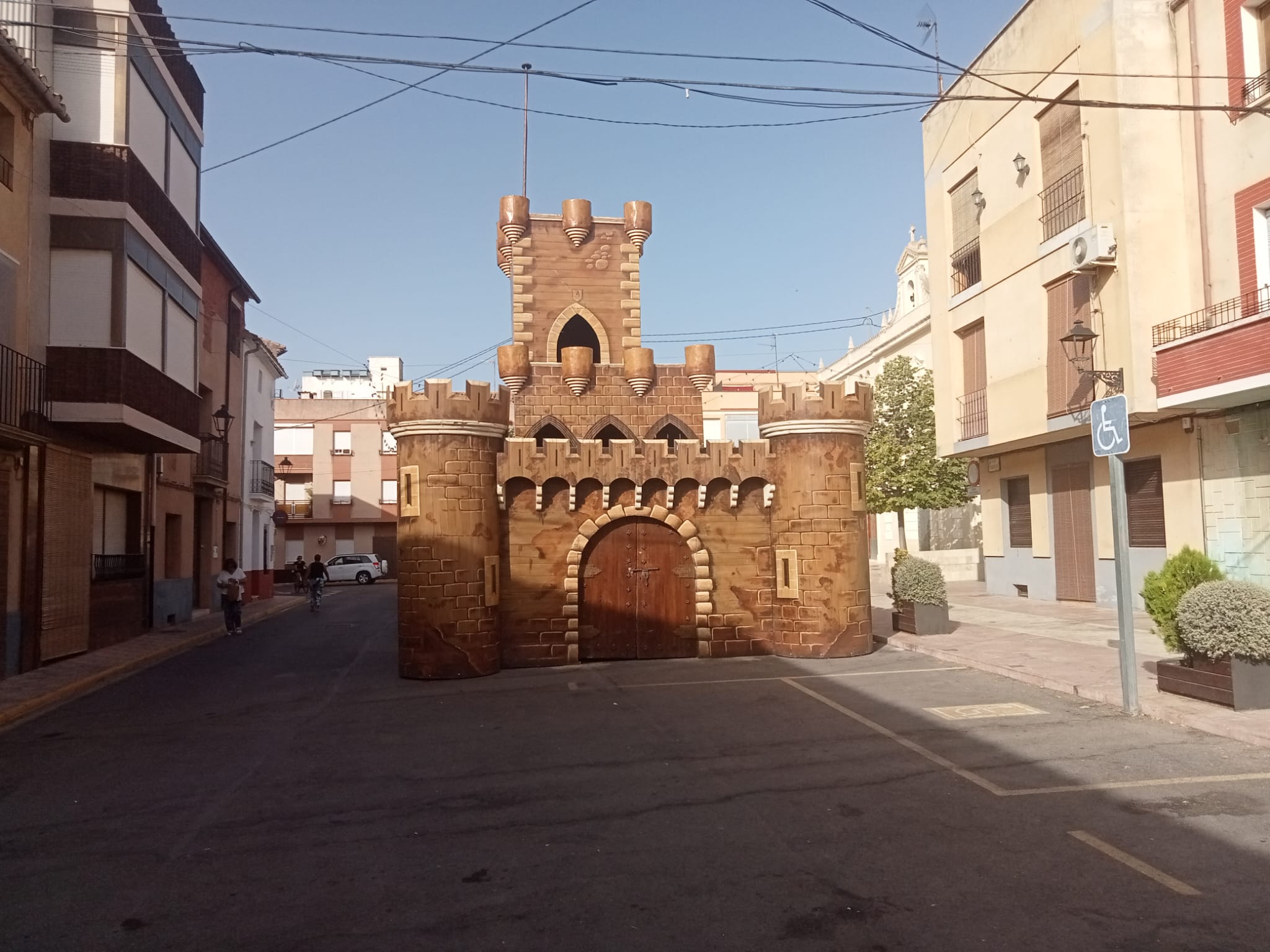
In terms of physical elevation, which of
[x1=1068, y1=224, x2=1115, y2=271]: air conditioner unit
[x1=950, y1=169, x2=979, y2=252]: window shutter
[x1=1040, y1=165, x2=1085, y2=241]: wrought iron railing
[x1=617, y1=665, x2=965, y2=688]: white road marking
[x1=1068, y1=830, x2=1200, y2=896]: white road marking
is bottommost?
[x1=617, y1=665, x2=965, y2=688]: white road marking

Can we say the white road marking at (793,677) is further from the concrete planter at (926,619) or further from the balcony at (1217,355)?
the balcony at (1217,355)

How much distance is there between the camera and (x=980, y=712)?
31.3ft

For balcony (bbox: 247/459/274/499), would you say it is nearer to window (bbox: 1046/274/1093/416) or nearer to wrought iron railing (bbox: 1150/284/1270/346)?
window (bbox: 1046/274/1093/416)

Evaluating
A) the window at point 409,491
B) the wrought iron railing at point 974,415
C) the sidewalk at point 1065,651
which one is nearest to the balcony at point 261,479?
the window at point 409,491

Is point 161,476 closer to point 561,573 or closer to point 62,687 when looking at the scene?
point 62,687

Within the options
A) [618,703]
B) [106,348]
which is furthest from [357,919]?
[106,348]

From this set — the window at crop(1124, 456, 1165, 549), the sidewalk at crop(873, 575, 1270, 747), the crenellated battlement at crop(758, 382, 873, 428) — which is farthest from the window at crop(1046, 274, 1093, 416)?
the crenellated battlement at crop(758, 382, 873, 428)

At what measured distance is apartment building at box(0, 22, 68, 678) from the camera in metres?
13.4

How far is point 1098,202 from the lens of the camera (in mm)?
17328

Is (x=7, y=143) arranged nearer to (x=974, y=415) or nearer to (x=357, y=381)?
(x=974, y=415)

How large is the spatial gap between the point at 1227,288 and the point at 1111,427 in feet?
28.9

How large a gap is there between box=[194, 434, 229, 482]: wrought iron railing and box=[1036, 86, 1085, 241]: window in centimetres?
2145

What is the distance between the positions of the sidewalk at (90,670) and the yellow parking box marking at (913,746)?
9.75 meters

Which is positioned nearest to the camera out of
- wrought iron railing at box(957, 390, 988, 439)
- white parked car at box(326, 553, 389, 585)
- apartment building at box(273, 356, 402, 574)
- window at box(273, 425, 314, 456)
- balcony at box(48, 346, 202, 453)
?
balcony at box(48, 346, 202, 453)
